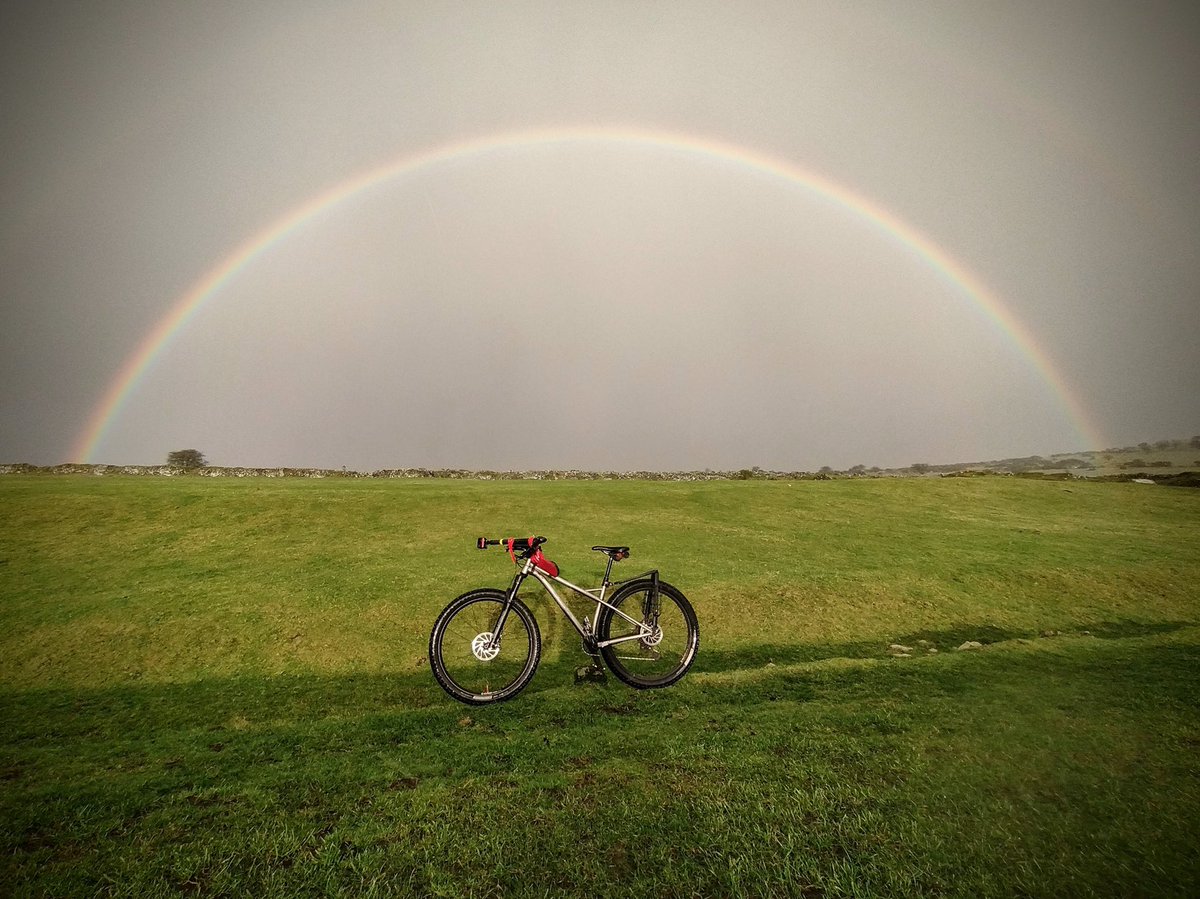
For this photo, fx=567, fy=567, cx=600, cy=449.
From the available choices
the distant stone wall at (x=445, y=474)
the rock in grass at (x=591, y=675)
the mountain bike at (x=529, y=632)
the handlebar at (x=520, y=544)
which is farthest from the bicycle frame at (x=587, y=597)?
the distant stone wall at (x=445, y=474)

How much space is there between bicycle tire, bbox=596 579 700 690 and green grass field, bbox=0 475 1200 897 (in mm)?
400

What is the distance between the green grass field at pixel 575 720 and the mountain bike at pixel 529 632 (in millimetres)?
421

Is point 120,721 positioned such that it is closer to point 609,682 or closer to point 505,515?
point 609,682

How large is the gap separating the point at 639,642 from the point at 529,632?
1.95 m

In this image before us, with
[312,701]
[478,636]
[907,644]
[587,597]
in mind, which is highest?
[587,597]

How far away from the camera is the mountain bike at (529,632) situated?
7.66 meters

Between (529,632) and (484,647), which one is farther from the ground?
(529,632)

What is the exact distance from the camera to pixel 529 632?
781 cm

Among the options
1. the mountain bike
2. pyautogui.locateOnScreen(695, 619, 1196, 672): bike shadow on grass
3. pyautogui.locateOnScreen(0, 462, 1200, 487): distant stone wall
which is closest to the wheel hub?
the mountain bike

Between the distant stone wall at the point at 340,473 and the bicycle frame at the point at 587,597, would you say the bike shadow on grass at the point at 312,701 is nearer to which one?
the bicycle frame at the point at 587,597

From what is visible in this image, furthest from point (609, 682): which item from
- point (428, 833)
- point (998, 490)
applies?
point (998, 490)

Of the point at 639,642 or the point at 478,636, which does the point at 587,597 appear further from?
the point at 478,636

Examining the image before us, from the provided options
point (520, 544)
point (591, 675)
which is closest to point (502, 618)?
point (520, 544)

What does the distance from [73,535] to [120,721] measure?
9.97 metres
